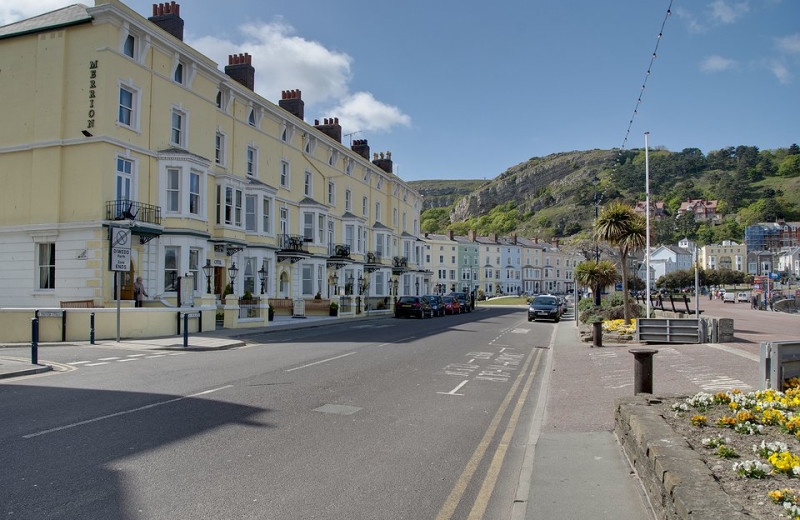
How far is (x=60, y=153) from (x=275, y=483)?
23.1 meters

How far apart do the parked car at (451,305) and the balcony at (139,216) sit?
24.7 meters

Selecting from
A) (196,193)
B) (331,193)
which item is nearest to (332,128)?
(331,193)

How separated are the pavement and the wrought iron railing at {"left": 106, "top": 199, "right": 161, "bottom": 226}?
9.88 m

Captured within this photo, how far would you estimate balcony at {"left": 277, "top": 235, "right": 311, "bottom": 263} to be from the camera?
3553cm

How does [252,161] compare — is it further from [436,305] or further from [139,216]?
[436,305]

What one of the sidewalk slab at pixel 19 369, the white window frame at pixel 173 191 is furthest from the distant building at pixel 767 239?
the sidewalk slab at pixel 19 369

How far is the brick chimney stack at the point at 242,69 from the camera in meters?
33.7

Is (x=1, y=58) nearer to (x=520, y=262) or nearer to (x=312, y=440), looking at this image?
(x=312, y=440)

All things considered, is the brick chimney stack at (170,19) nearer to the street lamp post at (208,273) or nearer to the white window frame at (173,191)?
the white window frame at (173,191)

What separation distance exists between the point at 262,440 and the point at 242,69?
1231 inches

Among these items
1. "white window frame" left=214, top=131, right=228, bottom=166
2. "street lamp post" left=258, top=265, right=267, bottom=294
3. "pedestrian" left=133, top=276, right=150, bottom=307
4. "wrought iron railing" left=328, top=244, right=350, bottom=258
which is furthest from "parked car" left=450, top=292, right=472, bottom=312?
"pedestrian" left=133, top=276, right=150, bottom=307

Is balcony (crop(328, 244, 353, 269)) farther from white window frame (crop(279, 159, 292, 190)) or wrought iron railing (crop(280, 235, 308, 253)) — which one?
white window frame (crop(279, 159, 292, 190))

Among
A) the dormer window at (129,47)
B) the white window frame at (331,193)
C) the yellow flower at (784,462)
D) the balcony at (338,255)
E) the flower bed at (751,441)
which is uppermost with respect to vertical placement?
the dormer window at (129,47)

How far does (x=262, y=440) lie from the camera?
669cm
